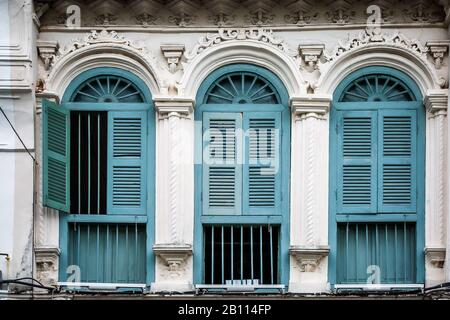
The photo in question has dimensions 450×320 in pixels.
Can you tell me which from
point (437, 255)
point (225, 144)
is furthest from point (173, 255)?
point (437, 255)

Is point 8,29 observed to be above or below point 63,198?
above

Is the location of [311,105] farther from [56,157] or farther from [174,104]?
[56,157]

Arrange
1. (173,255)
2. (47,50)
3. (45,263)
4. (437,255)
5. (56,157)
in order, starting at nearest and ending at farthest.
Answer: (437,255) < (173,255) < (45,263) < (56,157) < (47,50)

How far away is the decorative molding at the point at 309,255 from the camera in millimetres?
22234

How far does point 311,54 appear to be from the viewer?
22.8 meters

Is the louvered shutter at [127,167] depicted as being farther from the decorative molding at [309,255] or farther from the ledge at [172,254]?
the decorative molding at [309,255]

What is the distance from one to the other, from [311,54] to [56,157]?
3.49 meters

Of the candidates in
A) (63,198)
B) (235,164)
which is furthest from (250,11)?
(63,198)

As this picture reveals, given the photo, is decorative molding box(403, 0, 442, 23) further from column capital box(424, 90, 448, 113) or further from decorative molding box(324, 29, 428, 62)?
column capital box(424, 90, 448, 113)

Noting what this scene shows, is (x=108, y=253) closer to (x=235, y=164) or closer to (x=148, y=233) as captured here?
(x=148, y=233)

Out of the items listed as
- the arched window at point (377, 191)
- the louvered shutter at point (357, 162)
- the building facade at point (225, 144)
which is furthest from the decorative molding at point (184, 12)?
the louvered shutter at point (357, 162)

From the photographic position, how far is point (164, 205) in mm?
22500

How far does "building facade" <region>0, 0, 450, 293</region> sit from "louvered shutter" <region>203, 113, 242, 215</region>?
2 centimetres

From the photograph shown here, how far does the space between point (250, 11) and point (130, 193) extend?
280 centimetres
